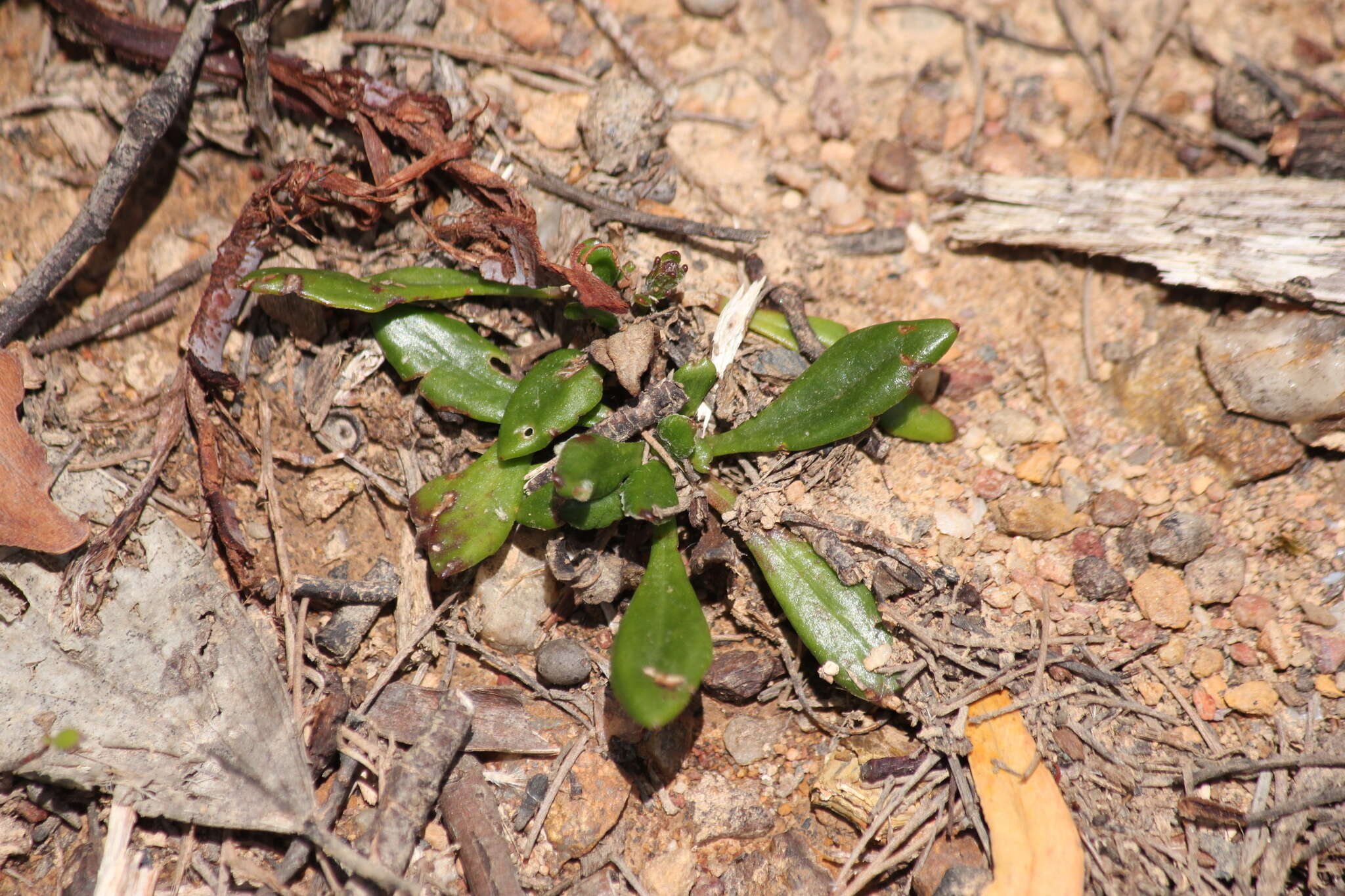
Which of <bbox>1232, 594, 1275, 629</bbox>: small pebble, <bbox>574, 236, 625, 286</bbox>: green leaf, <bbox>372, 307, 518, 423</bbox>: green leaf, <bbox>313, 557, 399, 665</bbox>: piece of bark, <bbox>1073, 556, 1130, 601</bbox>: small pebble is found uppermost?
<bbox>574, 236, 625, 286</bbox>: green leaf

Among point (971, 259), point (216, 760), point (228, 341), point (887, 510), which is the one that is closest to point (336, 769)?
point (216, 760)

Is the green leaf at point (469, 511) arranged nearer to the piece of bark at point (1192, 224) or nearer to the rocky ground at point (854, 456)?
the rocky ground at point (854, 456)

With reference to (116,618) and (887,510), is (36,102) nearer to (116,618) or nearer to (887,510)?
(116,618)

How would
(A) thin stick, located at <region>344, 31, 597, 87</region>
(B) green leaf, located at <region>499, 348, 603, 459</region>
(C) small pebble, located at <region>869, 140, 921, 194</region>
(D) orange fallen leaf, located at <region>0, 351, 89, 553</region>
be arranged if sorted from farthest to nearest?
(C) small pebble, located at <region>869, 140, 921, 194</region> < (A) thin stick, located at <region>344, 31, 597, 87</region> < (B) green leaf, located at <region>499, 348, 603, 459</region> < (D) orange fallen leaf, located at <region>0, 351, 89, 553</region>

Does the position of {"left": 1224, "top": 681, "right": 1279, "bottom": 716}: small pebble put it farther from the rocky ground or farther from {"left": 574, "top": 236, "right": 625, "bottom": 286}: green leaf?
{"left": 574, "top": 236, "right": 625, "bottom": 286}: green leaf


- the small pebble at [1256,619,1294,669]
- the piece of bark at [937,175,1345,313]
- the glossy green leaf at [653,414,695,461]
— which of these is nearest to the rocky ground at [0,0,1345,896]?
the small pebble at [1256,619,1294,669]

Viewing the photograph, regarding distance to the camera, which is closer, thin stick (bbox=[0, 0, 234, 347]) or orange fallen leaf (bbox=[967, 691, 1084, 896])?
orange fallen leaf (bbox=[967, 691, 1084, 896])

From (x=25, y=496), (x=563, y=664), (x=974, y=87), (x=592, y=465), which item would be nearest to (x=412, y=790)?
(x=563, y=664)
